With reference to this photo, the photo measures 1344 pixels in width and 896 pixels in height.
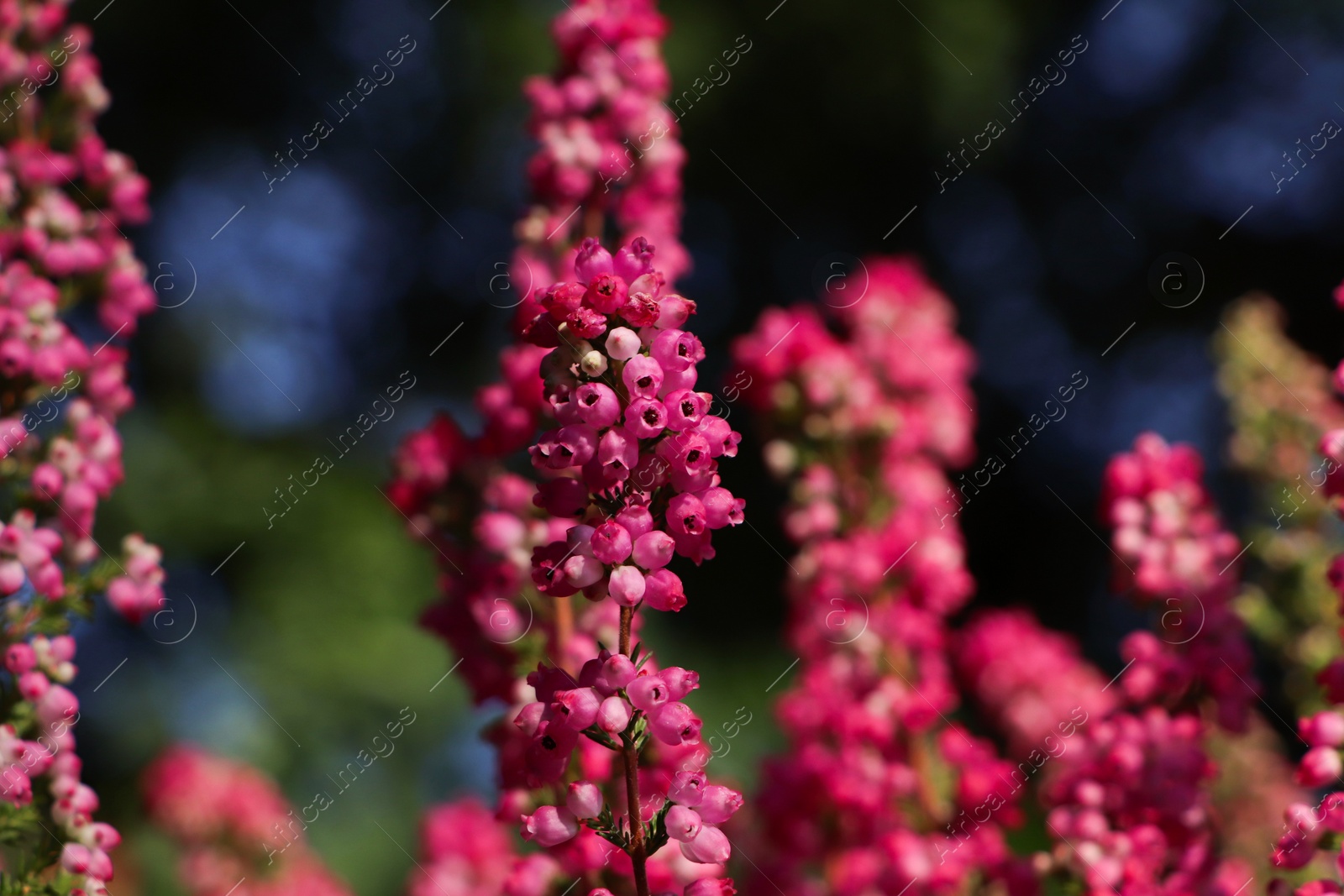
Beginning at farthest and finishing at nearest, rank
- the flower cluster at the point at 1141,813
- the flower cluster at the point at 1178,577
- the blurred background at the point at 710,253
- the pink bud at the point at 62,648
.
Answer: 1. the blurred background at the point at 710,253
2. the flower cluster at the point at 1178,577
3. the flower cluster at the point at 1141,813
4. the pink bud at the point at 62,648

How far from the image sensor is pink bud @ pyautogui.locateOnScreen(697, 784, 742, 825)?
867 mm

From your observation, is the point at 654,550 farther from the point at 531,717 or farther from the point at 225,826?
the point at 225,826

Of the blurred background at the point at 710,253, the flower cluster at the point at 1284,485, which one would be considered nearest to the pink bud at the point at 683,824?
the flower cluster at the point at 1284,485

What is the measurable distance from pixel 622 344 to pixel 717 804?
35cm

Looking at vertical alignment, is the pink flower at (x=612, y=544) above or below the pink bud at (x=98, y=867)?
above

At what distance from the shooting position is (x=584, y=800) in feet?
2.93

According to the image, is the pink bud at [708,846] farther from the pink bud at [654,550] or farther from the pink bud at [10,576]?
the pink bud at [10,576]

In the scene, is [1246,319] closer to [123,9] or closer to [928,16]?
[928,16]

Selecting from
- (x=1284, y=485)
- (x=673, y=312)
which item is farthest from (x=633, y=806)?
(x=1284, y=485)

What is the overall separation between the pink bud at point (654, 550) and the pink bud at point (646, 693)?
84 mm

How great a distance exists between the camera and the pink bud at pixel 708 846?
0.87 meters

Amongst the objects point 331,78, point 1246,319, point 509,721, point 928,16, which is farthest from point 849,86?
point 509,721

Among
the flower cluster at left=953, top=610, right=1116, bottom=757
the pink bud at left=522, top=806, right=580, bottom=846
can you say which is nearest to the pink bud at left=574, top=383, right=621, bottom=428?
the pink bud at left=522, top=806, right=580, bottom=846

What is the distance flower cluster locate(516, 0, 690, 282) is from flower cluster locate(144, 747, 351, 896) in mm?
1350
